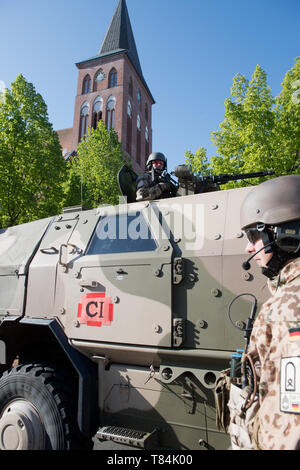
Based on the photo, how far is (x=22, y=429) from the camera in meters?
2.69

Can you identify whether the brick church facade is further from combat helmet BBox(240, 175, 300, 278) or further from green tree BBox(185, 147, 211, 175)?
combat helmet BBox(240, 175, 300, 278)

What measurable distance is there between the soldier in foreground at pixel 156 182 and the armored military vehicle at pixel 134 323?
73cm

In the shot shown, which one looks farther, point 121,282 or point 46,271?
point 46,271

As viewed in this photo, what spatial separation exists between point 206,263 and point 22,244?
2170 mm

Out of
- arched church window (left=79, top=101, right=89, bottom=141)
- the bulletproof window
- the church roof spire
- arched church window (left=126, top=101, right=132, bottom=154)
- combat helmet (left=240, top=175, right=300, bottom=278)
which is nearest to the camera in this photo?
combat helmet (left=240, top=175, right=300, bottom=278)

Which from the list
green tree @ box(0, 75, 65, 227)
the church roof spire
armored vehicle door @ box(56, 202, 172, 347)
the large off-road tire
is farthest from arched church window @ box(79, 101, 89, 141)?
the large off-road tire

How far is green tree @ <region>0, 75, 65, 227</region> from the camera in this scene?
1130 centimetres

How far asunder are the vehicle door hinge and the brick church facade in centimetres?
3446

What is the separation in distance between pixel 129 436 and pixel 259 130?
32.1 feet

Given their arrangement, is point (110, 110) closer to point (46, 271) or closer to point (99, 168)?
point (99, 168)

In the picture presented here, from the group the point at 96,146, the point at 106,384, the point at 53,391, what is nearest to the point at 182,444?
the point at 106,384

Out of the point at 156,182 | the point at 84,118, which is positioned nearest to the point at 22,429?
the point at 156,182

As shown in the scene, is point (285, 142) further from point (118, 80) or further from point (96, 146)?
point (118, 80)

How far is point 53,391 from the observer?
271cm
